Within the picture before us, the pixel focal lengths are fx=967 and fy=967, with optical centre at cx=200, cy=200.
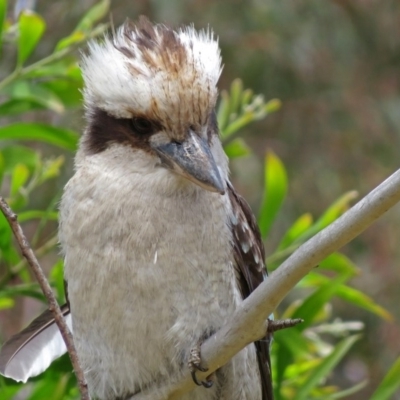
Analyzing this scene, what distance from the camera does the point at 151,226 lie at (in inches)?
84.4

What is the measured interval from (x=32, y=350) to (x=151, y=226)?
468 mm

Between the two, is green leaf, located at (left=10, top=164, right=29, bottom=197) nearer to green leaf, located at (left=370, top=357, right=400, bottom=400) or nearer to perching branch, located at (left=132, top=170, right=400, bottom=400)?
perching branch, located at (left=132, top=170, right=400, bottom=400)

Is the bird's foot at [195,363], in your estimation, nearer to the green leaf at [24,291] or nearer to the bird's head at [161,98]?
the bird's head at [161,98]

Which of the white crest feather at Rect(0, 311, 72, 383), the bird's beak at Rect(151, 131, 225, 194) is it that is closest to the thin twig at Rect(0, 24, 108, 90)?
the bird's beak at Rect(151, 131, 225, 194)

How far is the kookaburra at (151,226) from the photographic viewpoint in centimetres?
212

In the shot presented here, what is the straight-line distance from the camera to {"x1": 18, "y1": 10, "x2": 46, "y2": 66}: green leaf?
2457mm

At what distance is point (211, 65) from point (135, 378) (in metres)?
0.74

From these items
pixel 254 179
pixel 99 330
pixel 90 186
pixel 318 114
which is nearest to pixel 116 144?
pixel 90 186

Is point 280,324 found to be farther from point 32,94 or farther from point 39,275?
point 32,94

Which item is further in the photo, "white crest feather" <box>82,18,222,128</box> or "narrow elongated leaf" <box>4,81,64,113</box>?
"narrow elongated leaf" <box>4,81,64,113</box>

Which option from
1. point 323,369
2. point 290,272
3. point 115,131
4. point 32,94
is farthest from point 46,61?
point 290,272

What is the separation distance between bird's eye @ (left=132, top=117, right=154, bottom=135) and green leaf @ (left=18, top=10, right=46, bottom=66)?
49 centimetres

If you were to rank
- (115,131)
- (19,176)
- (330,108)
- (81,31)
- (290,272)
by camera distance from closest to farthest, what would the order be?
(290,272)
(115,131)
(19,176)
(81,31)
(330,108)

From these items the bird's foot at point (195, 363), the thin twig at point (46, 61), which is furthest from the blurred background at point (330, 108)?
the bird's foot at point (195, 363)
